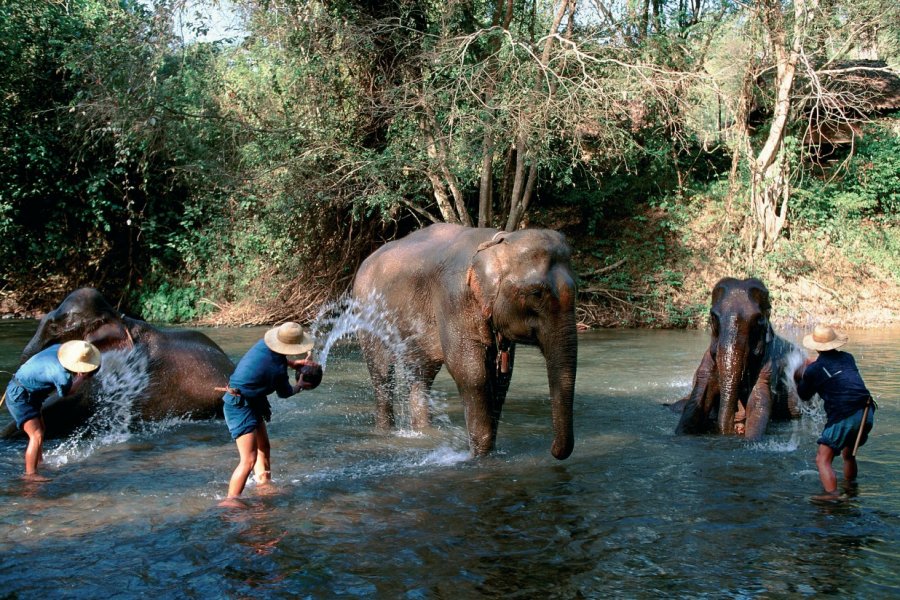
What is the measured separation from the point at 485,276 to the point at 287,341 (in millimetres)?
1591

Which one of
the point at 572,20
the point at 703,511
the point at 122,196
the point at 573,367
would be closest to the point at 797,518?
the point at 703,511

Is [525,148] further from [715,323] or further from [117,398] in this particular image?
[117,398]

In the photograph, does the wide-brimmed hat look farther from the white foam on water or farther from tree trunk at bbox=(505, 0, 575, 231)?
tree trunk at bbox=(505, 0, 575, 231)

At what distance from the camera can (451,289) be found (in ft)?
23.7

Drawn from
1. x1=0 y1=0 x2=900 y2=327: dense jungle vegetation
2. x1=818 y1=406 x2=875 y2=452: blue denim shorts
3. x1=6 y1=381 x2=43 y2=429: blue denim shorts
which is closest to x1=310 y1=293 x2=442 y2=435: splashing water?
x1=6 y1=381 x2=43 y2=429: blue denim shorts

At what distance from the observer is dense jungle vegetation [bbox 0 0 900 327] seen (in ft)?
54.0

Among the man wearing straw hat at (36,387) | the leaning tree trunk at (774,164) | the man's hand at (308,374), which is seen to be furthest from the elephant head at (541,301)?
the leaning tree trunk at (774,164)

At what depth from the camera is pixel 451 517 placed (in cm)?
570

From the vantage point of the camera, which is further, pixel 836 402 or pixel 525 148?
pixel 525 148

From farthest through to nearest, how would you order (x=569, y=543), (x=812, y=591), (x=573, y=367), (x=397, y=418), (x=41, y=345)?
(x=397, y=418)
(x=41, y=345)
(x=573, y=367)
(x=569, y=543)
(x=812, y=591)

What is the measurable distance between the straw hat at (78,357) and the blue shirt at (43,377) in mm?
124

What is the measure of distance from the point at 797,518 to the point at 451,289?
10.0 feet

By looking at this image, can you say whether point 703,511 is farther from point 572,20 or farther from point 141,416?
point 572,20

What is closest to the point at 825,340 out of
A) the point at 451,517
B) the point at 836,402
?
the point at 836,402
